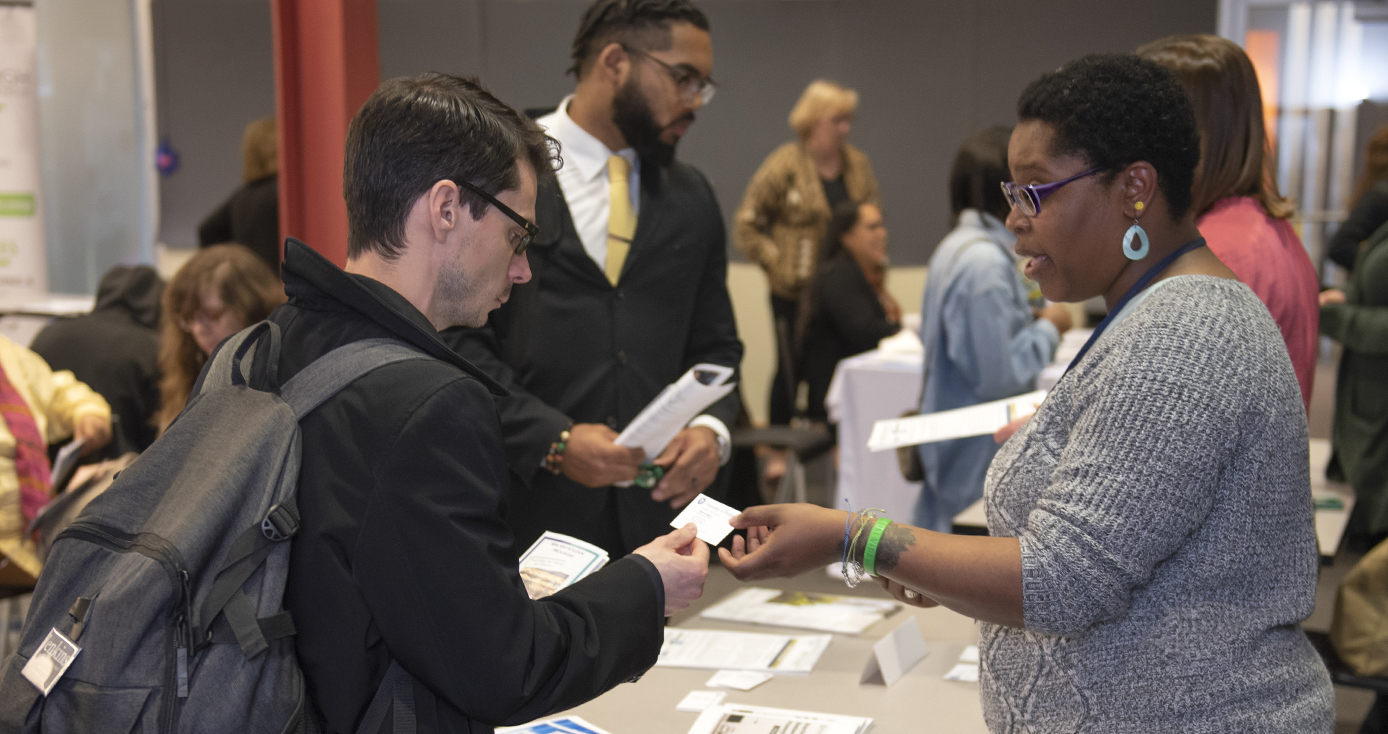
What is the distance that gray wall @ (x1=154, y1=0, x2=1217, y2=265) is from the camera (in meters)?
7.34

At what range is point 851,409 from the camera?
4723 mm

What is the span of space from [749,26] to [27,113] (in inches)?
176

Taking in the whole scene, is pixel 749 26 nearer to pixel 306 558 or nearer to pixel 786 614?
pixel 786 614

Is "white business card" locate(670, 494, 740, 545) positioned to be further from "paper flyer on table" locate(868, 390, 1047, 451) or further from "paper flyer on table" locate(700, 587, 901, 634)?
"paper flyer on table" locate(700, 587, 901, 634)

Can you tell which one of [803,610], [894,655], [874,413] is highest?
[894,655]

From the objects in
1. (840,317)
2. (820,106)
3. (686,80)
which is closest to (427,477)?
(686,80)

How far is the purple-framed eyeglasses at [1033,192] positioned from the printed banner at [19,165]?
15.1 ft

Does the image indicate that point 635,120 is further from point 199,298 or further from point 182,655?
point 199,298

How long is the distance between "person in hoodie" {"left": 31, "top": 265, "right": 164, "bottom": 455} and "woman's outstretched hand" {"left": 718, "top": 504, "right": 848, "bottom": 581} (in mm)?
3080

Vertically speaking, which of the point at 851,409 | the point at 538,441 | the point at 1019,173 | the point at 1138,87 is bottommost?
the point at 851,409

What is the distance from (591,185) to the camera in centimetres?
231

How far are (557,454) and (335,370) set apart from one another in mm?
1048

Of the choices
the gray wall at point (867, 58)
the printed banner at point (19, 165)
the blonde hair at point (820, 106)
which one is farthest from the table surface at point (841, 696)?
the gray wall at point (867, 58)

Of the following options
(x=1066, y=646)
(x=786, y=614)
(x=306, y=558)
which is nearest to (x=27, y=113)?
(x=786, y=614)
